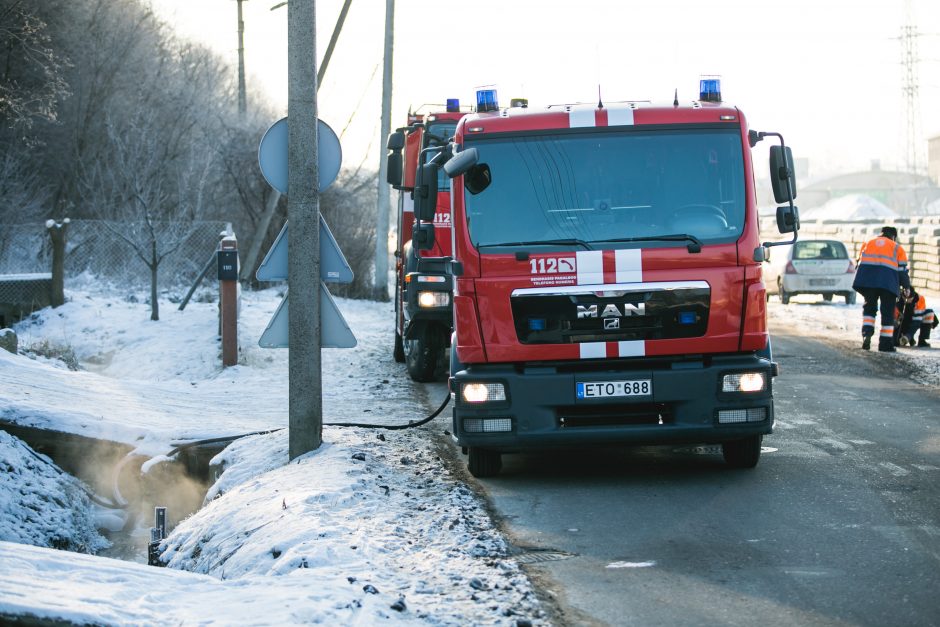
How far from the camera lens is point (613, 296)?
8.09 meters

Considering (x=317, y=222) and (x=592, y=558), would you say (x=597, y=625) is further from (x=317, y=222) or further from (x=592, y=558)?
(x=317, y=222)

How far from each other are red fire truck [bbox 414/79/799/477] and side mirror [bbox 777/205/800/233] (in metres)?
0.38

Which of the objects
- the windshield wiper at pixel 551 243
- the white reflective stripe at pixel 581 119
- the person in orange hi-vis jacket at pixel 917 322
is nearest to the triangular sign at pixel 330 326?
the windshield wiper at pixel 551 243

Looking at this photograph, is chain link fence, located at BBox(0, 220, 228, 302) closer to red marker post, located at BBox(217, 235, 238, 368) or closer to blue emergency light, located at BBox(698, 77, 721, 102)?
Result: red marker post, located at BBox(217, 235, 238, 368)

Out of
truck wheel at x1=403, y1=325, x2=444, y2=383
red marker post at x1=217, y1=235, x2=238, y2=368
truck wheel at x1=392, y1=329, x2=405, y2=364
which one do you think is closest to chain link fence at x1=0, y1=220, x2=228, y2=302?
truck wheel at x1=392, y1=329, x2=405, y2=364

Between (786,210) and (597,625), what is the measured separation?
14.3ft

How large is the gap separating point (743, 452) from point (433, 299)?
230 inches

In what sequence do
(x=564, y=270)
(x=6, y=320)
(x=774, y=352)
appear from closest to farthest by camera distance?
(x=564, y=270) → (x=774, y=352) → (x=6, y=320)

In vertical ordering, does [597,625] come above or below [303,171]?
below

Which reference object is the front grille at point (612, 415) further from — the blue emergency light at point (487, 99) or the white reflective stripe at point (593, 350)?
the blue emergency light at point (487, 99)

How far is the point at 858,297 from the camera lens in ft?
98.5

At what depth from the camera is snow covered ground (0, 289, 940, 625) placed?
17.4 ft

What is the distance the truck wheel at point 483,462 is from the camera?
864cm

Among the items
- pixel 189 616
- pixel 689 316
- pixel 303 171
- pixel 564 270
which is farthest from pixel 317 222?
pixel 189 616
